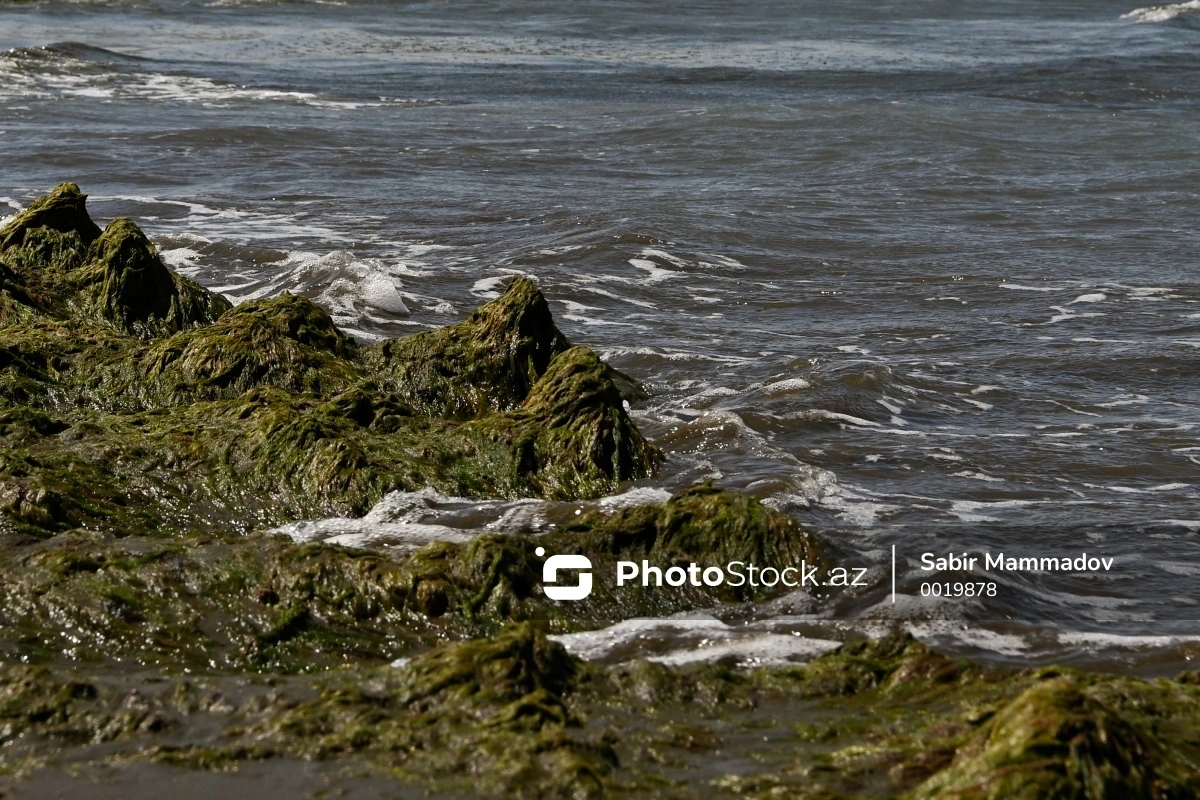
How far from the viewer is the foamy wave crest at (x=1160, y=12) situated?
3850 cm

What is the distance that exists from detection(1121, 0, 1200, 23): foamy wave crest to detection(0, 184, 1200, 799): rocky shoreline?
1411 inches

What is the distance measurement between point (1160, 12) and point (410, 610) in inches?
1600

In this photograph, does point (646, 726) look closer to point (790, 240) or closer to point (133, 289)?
point (133, 289)

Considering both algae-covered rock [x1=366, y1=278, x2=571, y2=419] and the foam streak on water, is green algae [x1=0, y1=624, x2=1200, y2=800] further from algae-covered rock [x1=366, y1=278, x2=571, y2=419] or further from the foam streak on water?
algae-covered rock [x1=366, y1=278, x2=571, y2=419]

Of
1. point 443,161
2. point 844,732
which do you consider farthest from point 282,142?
point 844,732

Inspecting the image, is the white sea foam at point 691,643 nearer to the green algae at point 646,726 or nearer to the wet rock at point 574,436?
the green algae at point 646,726

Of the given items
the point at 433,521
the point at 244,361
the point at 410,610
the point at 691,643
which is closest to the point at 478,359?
the point at 244,361

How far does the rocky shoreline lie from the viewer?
138 inches

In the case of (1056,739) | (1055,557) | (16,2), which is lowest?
(1055,557)

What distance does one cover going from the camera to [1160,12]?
1558 inches

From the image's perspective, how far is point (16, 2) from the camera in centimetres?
3672

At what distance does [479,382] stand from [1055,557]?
3.32 metres

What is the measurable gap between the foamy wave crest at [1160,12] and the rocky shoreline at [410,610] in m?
35.8

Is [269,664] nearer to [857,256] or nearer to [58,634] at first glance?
[58,634]
